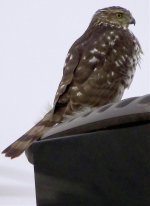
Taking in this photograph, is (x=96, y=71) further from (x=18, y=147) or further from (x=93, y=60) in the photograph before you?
(x=18, y=147)

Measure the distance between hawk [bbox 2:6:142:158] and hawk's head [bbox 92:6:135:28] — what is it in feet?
1.04

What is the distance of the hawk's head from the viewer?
13.1ft

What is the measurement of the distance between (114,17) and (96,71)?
1.05 meters

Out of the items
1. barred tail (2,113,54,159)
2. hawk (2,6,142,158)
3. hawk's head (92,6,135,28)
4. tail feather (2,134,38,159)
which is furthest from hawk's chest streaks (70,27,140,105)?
tail feather (2,134,38,159)

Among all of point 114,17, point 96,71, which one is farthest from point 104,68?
point 114,17

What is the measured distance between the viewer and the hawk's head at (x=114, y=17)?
3980 mm

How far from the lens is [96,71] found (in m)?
3.14

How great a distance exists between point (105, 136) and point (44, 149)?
12 centimetres

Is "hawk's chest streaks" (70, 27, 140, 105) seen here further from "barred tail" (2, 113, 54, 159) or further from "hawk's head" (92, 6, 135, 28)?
"barred tail" (2, 113, 54, 159)

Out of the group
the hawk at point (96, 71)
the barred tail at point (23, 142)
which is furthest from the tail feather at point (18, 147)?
the hawk at point (96, 71)

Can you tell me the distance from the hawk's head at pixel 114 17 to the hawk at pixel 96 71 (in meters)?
0.32

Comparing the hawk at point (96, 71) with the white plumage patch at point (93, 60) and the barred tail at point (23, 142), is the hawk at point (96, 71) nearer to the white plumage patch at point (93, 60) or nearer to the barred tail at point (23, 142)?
the white plumage patch at point (93, 60)

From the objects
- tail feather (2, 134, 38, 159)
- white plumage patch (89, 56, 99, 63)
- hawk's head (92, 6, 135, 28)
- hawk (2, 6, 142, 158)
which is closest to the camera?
tail feather (2, 134, 38, 159)

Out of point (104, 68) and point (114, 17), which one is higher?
point (114, 17)
